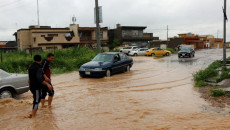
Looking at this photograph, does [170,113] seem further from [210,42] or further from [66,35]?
[210,42]

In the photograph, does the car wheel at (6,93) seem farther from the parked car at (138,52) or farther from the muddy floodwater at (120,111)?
the parked car at (138,52)

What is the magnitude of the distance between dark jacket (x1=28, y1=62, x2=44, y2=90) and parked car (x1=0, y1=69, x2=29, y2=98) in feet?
7.29

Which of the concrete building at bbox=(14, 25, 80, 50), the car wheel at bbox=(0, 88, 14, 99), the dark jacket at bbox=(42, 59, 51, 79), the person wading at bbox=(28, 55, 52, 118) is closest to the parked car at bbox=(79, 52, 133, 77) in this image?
the car wheel at bbox=(0, 88, 14, 99)

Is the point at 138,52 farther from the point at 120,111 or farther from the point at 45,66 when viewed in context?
the point at 45,66

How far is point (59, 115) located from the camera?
6398 mm

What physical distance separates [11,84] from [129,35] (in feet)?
153

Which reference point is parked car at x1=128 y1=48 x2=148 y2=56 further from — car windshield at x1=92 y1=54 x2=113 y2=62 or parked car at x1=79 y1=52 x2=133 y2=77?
car windshield at x1=92 y1=54 x2=113 y2=62

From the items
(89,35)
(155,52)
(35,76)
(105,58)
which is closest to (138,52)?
(155,52)

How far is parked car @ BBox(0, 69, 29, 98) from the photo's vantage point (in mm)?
7509

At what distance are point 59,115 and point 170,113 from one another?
10.3ft

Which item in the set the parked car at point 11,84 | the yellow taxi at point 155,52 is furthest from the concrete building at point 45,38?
the parked car at point 11,84

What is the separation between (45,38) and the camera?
39406mm

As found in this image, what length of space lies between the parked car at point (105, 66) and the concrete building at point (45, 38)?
87.1ft

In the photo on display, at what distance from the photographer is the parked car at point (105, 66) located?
1281 cm
